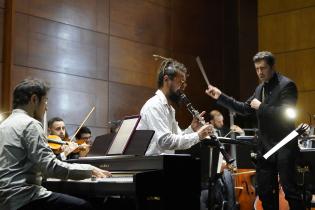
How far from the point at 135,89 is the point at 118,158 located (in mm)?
3874

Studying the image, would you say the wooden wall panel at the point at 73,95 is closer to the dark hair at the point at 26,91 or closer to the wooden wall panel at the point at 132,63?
the wooden wall panel at the point at 132,63

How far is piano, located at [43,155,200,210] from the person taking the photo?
2930 millimetres

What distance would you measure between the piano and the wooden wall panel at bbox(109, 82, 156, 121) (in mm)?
3515

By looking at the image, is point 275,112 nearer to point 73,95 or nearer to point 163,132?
point 163,132

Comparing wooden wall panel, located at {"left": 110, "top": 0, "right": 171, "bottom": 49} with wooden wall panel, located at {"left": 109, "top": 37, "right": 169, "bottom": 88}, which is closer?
Result: wooden wall panel, located at {"left": 109, "top": 37, "right": 169, "bottom": 88}

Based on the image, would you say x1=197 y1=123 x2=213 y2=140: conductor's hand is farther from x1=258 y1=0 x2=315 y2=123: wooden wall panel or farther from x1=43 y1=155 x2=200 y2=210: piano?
x1=258 y1=0 x2=315 y2=123: wooden wall panel

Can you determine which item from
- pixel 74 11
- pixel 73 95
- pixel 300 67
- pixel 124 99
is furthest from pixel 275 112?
pixel 300 67

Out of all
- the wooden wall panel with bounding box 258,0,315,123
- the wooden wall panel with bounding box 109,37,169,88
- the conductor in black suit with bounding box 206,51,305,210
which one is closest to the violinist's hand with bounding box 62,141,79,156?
the conductor in black suit with bounding box 206,51,305,210

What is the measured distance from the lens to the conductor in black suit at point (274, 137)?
3893mm

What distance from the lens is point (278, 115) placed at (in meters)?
4.04

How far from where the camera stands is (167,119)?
3.63 metres

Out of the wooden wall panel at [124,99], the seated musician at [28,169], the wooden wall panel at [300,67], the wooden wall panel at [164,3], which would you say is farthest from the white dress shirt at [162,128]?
the wooden wall panel at [300,67]

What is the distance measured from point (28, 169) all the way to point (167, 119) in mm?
1079

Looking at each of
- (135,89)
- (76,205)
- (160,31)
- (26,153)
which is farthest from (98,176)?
(160,31)
